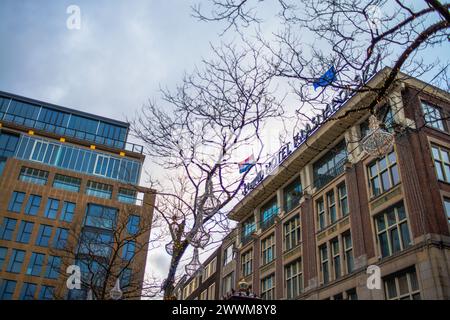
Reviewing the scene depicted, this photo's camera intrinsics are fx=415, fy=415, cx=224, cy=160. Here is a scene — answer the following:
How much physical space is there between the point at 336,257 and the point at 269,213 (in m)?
11.0

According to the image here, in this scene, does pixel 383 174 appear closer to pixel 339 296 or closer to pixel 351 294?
pixel 351 294

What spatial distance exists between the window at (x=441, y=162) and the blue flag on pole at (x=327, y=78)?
15.4m

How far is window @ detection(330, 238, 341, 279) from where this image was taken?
25094 millimetres

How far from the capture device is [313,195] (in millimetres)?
29531

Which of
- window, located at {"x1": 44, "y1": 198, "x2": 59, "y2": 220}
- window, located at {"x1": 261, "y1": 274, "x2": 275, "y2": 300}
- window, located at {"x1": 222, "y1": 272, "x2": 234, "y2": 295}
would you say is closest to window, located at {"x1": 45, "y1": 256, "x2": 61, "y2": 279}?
window, located at {"x1": 44, "y1": 198, "x2": 59, "y2": 220}

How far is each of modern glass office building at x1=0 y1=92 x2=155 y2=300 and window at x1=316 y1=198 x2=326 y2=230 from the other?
71.0 ft

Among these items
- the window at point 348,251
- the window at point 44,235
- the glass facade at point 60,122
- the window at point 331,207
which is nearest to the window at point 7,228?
the window at point 44,235

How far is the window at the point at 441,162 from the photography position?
2177 cm

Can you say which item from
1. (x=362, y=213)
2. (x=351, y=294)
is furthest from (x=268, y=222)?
(x=351, y=294)

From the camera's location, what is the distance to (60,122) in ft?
194

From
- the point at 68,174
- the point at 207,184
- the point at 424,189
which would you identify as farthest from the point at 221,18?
the point at 68,174

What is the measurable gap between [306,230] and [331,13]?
22.2 m

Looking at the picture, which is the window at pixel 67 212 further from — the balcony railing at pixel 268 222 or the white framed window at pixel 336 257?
the white framed window at pixel 336 257

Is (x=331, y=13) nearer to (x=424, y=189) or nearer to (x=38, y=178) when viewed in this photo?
(x=424, y=189)
